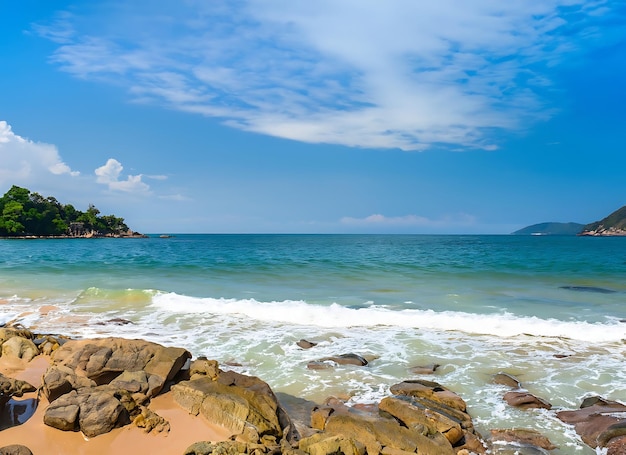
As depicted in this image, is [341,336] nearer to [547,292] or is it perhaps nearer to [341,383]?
[341,383]

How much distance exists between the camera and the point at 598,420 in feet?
22.9

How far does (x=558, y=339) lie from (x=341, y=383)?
311 inches

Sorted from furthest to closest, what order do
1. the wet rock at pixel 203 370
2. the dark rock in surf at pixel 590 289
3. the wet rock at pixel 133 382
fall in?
1. the dark rock in surf at pixel 590 289
2. the wet rock at pixel 203 370
3. the wet rock at pixel 133 382

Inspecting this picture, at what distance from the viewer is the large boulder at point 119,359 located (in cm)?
761

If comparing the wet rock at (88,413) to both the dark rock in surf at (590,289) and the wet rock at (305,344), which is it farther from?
the dark rock in surf at (590,289)

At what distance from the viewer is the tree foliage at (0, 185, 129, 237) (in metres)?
109

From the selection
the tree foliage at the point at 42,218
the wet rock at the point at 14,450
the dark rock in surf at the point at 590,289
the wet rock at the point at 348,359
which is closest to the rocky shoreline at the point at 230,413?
the wet rock at the point at 14,450

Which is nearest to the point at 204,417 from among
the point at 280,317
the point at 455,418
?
the point at 455,418

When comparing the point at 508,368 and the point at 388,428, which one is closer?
the point at 388,428

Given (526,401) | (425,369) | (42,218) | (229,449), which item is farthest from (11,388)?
(42,218)

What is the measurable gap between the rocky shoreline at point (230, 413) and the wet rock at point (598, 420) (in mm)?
16

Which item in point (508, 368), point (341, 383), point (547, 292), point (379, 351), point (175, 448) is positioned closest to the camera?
point (175, 448)

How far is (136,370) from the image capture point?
7684 mm

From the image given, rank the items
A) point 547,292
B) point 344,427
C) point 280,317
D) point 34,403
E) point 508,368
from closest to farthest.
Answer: point 344,427 → point 34,403 → point 508,368 → point 280,317 → point 547,292
